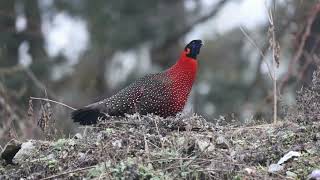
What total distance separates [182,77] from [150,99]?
1.43 ft

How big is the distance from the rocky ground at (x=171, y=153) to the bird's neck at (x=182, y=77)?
1.28 meters

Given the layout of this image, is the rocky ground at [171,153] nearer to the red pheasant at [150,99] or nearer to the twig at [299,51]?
the red pheasant at [150,99]

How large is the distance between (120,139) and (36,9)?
11.2m

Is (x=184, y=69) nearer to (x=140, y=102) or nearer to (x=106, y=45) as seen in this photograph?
(x=140, y=102)

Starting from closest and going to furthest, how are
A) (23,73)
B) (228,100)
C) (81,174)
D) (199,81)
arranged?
(81,174)
(23,73)
(228,100)
(199,81)

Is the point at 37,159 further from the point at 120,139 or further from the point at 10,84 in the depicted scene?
the point at 10,84

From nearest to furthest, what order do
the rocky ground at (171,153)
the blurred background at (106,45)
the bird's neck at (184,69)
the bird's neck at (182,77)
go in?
the rocky ground at (171,153) → the bird's neck at (182,77) → the bird's neck at (184,69) → the blurred background at (106,45)

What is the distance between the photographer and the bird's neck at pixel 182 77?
7.84 m

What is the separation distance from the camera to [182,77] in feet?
26.1

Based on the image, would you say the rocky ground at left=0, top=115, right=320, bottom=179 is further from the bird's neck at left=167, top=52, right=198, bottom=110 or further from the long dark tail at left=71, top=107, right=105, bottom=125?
the bird's neck at left=167, top=52, right=198, bottom=110

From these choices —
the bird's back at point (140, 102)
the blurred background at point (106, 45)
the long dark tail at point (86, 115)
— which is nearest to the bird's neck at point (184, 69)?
the bird's back at point (140, 102)

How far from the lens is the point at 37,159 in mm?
5957

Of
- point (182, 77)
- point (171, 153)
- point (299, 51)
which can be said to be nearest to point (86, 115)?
point (182, 77)

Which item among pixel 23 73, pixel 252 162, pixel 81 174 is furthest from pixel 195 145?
pixel 23 73
